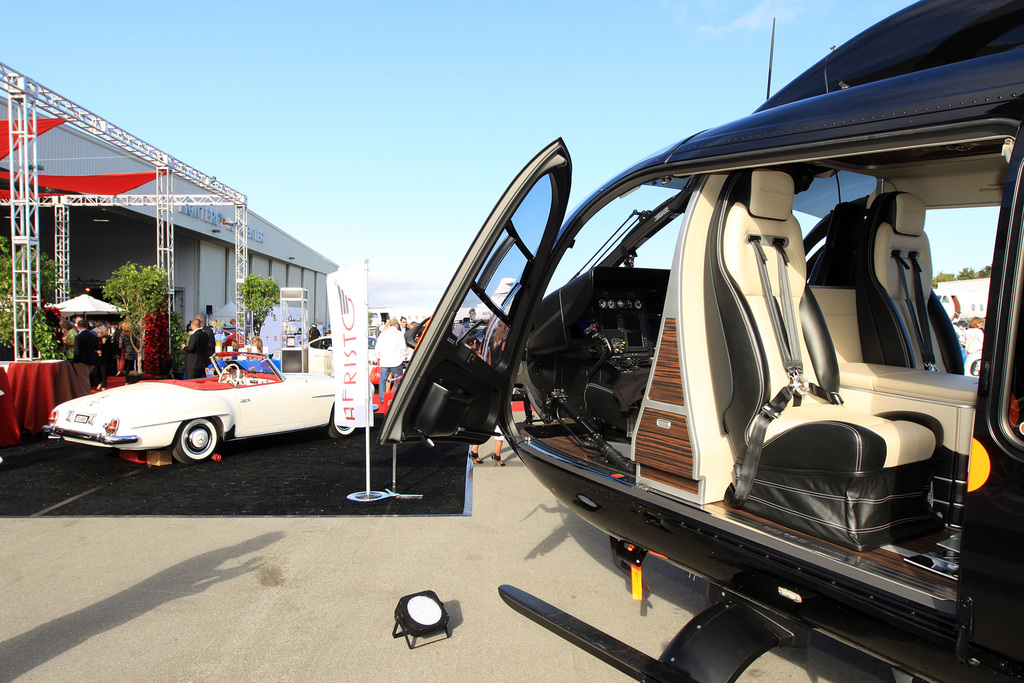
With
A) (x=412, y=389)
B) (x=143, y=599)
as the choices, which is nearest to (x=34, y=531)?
(x=143, y=599)

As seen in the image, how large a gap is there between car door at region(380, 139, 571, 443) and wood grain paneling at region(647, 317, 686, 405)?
880 millimetres

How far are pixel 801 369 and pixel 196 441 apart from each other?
631 centimetres

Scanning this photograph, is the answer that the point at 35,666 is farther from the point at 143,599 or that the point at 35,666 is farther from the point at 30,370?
the point at 30,370

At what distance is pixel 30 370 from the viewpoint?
8156 millimetres

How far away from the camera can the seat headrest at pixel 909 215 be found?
3.18 meters

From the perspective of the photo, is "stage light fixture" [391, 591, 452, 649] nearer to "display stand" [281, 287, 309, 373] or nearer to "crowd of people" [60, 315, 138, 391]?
"crowd of people" [60, 315, 138, 391]

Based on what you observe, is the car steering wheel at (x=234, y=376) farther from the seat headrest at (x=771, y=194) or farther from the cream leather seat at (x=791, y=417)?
the seat headrest at (x=771, y=194)

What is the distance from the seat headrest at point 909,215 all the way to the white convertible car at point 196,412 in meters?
6.56

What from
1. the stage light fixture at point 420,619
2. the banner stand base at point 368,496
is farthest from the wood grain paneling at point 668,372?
the banner stand base at point 368,496

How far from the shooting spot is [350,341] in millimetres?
5691

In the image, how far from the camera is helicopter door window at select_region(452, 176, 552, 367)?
316 centimetres

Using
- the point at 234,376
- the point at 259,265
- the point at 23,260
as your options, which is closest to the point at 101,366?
the point at 23,260

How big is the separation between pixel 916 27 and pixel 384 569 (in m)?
4.16

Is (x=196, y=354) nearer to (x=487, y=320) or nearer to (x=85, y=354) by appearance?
(x=85, y=354)
